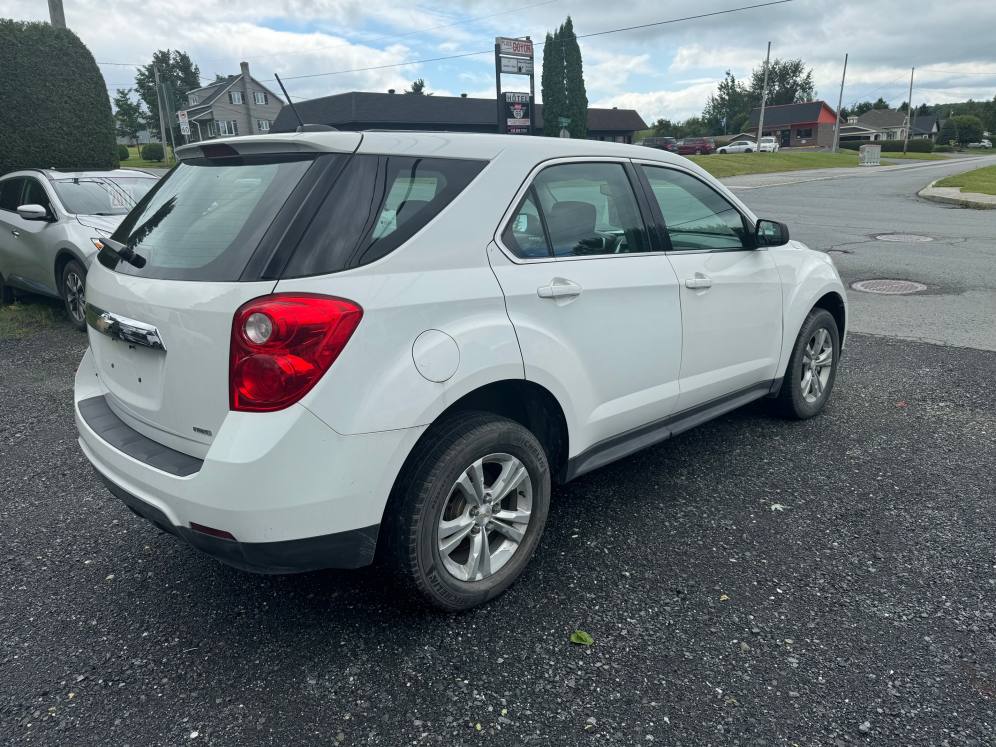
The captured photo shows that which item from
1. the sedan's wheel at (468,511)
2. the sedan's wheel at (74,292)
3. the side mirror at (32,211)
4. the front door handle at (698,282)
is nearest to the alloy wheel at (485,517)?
the sedan's wheel at (468,511)

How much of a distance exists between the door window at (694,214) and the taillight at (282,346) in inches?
77.2

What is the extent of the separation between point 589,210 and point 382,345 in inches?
52.9

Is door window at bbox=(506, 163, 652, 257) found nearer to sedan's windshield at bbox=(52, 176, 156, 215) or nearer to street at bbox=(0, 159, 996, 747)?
street at bbox=(0, 159, 996, 747)

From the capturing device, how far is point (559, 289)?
116 inches

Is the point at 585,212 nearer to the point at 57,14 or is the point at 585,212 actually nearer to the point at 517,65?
the point at 57,14

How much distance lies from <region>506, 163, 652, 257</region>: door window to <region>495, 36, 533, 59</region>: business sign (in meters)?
19.0

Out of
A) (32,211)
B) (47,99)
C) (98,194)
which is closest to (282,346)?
(32,211)

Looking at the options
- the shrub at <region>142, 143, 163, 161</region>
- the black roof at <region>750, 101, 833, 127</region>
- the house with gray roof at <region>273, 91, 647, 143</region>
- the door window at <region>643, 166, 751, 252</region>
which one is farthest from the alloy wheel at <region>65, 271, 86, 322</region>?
the black roof at <region>750, 101, 833, 127</region>

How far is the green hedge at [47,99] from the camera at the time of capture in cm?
1398

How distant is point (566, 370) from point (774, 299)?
183 centimetres

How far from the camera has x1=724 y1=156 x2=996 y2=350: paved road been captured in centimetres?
744

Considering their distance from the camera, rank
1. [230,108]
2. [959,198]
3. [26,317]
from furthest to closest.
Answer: [230,108], [959,198], [26,317]

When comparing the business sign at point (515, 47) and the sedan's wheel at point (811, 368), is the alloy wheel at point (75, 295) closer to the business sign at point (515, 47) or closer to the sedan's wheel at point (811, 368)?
the sedan's wheel at point (811, 368)

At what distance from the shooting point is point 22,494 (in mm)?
3984
